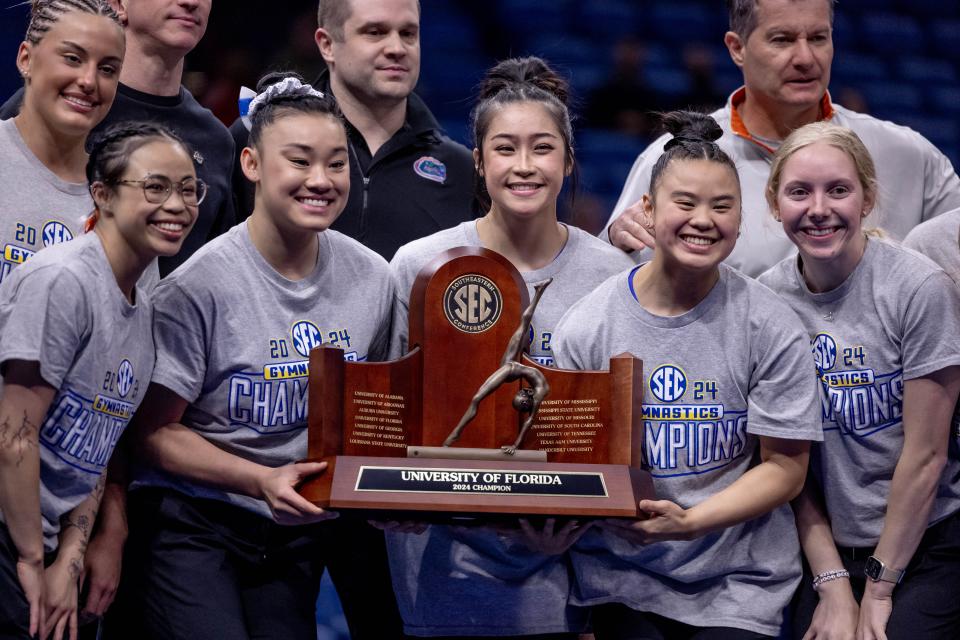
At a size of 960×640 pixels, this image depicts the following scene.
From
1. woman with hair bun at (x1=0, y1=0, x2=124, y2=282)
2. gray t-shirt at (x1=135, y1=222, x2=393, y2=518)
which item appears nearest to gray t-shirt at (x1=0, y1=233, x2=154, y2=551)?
gray t-shirt at (x1=135, y1=222, x2=393, y2=518)

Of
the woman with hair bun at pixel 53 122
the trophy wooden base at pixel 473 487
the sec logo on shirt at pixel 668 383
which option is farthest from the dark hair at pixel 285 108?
the sec logo on shirt at pixel 668 383

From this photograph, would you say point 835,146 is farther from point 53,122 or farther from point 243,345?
point 53,122

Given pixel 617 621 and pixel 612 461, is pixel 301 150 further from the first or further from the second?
pixel 617 621

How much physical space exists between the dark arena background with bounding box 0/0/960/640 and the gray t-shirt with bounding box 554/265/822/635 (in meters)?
3.38

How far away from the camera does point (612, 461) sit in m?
2.53

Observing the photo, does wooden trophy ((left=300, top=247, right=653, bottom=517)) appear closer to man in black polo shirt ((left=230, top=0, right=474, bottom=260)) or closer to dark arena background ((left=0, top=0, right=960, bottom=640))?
man in black polo shirt ((left=230, top=0, right=474, bottom=260))

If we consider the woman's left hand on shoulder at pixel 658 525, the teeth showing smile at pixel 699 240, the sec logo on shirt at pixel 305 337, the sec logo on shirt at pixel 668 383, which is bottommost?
the woman's left hand on shoulder at pixel 658 525

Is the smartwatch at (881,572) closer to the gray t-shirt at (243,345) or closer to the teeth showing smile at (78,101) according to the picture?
the gray t-shirt at (243,345)

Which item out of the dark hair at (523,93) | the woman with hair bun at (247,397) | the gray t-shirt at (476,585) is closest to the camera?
the woman with hair bun at (247,397)

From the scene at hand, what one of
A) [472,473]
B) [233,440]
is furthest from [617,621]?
[233,440]

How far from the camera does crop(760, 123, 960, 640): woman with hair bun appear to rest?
106 inches

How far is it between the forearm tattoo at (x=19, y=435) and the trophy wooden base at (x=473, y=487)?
54 centimetres

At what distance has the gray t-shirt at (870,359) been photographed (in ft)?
8.84

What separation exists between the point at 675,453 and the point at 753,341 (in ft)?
0.99
